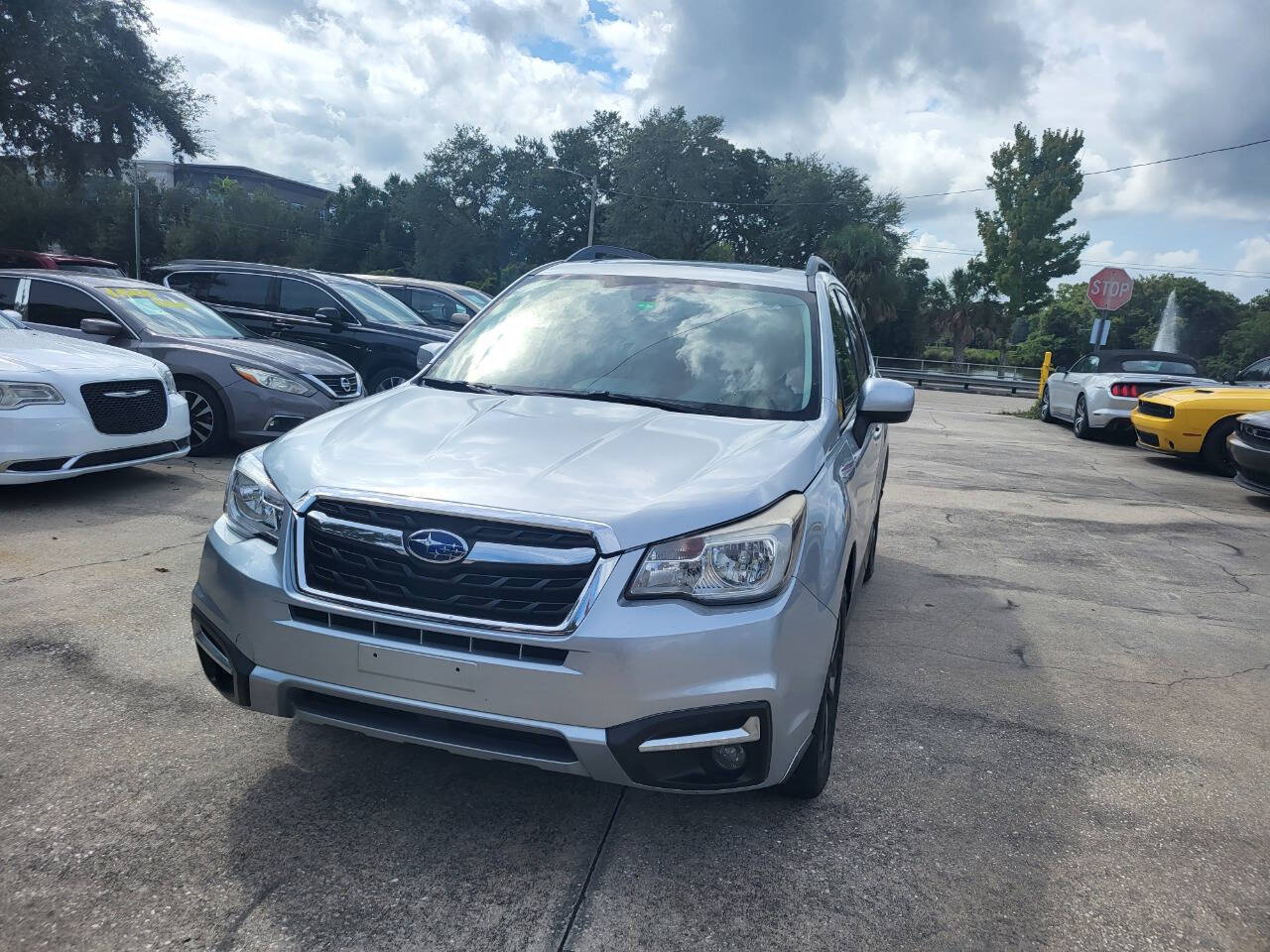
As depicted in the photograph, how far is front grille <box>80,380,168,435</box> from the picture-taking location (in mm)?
6586

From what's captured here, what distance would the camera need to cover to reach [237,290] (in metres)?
11.7

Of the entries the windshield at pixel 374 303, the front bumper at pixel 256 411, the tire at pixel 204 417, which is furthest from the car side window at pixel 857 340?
the windshield at pixel 374 303

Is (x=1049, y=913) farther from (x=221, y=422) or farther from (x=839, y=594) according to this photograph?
(x=221, y=422)

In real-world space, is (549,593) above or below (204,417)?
above

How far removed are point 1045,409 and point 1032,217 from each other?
28.3 m

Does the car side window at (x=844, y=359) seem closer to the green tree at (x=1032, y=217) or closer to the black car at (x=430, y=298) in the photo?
the black car at (x=430, y=298)

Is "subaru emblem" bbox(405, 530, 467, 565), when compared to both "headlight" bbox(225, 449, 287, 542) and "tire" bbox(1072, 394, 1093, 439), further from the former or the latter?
"tire" bbox(1072, 394, 1093, 439)

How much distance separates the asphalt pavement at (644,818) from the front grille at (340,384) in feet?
13.0

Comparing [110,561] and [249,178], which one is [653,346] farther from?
[249,178]

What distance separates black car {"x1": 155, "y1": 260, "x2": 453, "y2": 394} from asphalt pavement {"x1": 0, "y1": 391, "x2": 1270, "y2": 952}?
20.9 feet

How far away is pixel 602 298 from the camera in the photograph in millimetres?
4246

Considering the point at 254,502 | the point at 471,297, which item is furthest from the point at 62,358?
the point at 471,297

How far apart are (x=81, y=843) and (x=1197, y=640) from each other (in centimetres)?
516

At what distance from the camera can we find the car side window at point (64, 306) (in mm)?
8758
